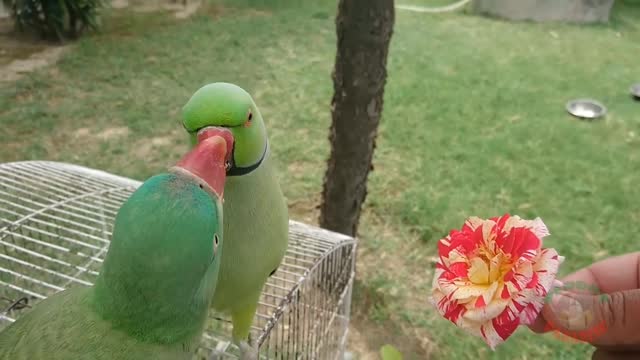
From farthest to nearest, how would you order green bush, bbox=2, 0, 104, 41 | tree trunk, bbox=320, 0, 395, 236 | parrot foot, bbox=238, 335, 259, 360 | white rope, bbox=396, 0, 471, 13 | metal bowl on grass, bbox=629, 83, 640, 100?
white rope, bbox=396, 0, 471, 13 < green bush, bbox=2, 0, 104, 41 < metal bowl on grass, bbox=629, 83, 640, 100 < tree trunk, bbox=320, 0, 395, 236 < parrot foot, bbox=238, 335, 259, 360

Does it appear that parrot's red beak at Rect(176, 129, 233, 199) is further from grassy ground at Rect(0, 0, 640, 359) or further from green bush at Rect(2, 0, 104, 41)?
green bush at Rect(2, 0, 104, 41)

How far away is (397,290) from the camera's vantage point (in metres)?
2.10

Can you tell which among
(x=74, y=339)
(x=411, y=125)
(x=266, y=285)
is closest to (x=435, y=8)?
(x=411, y=125)

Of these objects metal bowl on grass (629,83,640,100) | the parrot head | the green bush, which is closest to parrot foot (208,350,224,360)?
the parrot head

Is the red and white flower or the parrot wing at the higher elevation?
the red and white flower

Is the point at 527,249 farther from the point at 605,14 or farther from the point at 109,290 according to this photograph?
the point at 605,14

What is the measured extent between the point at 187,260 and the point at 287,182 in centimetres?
203

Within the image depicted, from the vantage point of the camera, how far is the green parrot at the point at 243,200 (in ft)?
2.54

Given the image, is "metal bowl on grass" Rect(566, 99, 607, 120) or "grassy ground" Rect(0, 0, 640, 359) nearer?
"grassy ground" Rect(0, 0, 640, 359)

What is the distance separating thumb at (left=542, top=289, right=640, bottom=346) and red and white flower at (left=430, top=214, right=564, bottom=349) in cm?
3

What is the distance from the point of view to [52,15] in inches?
169

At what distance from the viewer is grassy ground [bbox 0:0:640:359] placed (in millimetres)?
2256

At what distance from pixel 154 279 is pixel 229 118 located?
0.76 feet

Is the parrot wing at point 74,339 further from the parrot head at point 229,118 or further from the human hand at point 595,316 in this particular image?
the human hand at point 595,316
